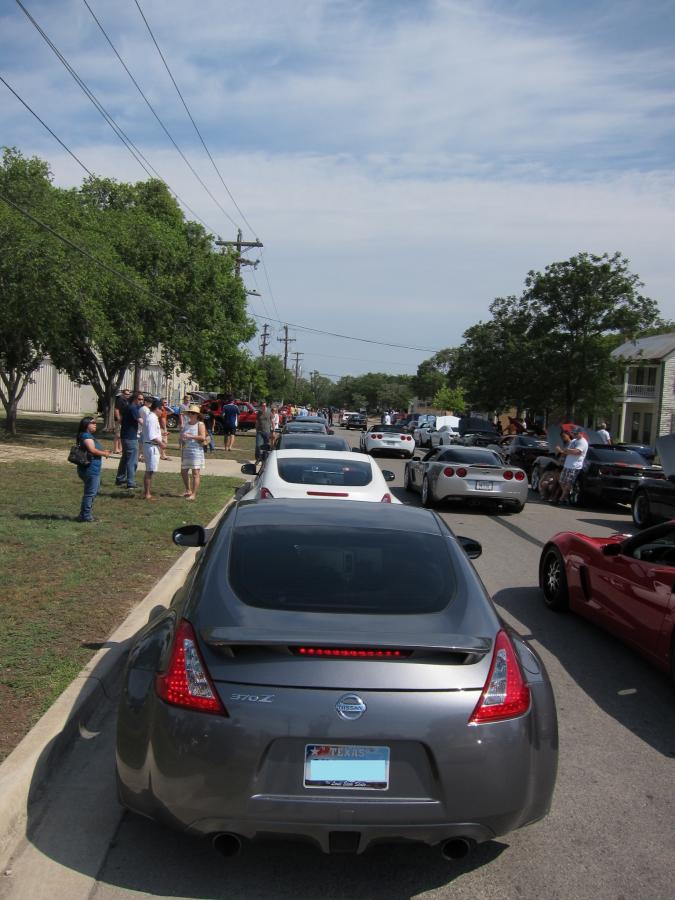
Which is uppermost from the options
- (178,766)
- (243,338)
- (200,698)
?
(243,338)

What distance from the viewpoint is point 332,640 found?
320 centimetres

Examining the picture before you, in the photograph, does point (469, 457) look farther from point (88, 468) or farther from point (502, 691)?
point (502, 691)

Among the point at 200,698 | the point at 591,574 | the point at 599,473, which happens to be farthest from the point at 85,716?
the point at 599,473

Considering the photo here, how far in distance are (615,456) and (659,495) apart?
377cm

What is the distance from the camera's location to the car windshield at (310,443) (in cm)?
1346

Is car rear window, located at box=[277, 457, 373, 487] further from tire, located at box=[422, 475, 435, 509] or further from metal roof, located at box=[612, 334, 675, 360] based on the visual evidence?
metal roof, located at box=[612, 334, 675, 360]

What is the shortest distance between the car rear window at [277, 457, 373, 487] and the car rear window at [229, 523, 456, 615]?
547 cm

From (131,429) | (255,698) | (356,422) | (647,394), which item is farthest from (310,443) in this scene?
(356,422)

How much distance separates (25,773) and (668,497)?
1275 cm

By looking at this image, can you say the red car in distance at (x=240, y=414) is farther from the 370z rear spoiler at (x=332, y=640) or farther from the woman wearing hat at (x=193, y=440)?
the 370z rear spoiler at (x=332, y=640)

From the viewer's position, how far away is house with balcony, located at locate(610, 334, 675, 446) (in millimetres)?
55594

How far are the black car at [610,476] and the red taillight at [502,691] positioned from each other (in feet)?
49.0

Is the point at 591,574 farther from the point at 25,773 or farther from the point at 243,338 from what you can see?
the point at 243,338

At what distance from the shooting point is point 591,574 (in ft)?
23.8
